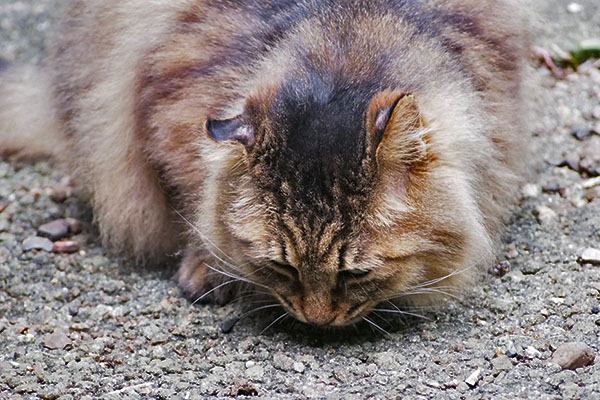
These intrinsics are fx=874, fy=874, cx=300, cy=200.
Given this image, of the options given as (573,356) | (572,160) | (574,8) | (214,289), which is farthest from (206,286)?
(574,8)

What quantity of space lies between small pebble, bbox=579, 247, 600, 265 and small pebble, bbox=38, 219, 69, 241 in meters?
2.33

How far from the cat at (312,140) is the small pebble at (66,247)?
206 mm

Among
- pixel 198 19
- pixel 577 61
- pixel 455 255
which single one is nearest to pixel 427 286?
pixel 455 255

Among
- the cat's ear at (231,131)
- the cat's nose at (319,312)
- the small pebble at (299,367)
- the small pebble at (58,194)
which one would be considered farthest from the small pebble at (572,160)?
the small pebble at (58,194)

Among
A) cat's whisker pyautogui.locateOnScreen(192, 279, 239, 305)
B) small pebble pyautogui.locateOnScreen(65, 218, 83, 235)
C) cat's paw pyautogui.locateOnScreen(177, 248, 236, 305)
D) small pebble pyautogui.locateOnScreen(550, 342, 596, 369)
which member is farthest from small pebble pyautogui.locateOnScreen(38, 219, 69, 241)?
small pebble pyautogui.locateOnScreen(550, 342, 596, 369)

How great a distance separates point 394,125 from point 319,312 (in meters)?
0.76

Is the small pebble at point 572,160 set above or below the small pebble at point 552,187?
above

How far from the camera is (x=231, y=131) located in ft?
9.57

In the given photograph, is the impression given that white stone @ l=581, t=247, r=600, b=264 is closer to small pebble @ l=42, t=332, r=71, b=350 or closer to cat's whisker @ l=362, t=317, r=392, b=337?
cat's whisker @ l=362, t=317, r=392, b=337

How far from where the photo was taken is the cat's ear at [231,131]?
9.48 ft

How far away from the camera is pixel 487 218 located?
11.1ft

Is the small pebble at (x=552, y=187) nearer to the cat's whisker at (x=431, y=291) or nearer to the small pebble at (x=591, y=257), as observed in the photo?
the small pebble at (x=591, y=257)

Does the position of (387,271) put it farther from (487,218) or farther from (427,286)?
(487,218)

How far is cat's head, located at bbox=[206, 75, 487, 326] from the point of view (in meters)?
2.81
